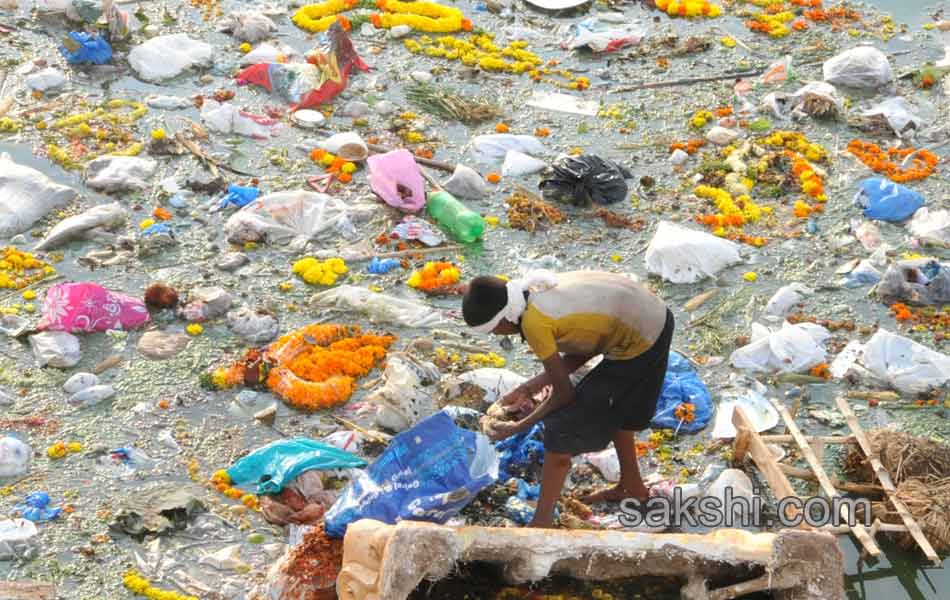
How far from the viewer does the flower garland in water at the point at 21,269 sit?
749 centimetres

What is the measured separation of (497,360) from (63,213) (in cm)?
353

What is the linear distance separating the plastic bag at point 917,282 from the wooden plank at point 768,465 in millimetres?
2065

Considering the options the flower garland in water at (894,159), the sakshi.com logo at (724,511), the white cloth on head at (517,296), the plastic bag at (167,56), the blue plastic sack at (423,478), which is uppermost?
the white cloth on head at (517,296)

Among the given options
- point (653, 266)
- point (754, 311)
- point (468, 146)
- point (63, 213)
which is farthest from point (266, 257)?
point (754, 311)

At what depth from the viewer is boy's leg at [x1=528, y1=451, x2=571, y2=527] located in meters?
5.50

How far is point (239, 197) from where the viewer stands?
8.33 metres

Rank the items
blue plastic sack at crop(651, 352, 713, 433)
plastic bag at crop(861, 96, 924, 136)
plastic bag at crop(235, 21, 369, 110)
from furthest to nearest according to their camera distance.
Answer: plastic bag at crop(235, 21, 369, 110) → plastic bag at crop(861, 96, 924, 136) → blue plastic sack at crop(651, 352, 713, 433)

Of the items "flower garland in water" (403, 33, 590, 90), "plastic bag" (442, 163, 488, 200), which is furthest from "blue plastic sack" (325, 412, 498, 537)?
"flower garland in water" (403, 33, 590, 90)

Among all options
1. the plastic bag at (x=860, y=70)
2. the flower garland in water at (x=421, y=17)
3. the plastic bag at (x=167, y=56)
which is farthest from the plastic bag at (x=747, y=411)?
the plastic bag at (x=167, y=56)

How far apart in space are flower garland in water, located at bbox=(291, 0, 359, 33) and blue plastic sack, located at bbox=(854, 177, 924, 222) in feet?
16.5

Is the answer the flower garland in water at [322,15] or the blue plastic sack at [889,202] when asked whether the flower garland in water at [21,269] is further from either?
the blue plastic sack at [889,202]

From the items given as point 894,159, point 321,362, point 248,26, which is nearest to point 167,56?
point 248,26

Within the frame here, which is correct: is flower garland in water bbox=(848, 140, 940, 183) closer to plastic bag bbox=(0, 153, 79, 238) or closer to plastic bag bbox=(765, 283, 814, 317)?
plastic bag bbox=(765, 283, 814, 317)

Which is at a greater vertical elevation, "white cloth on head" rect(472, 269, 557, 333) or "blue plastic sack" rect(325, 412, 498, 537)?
"white cloth on head" rect(472, 269, 557, 333)
